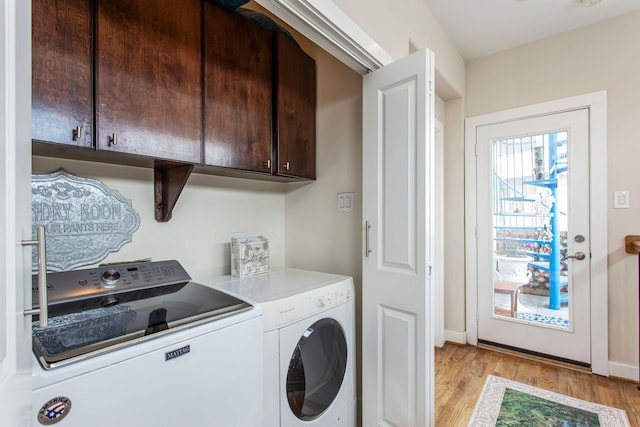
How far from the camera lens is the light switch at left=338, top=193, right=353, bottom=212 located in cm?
187

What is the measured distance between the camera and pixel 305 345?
1.37 m

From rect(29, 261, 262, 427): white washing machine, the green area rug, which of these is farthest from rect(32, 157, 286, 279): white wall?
the green area rug

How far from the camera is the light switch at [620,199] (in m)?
2.20

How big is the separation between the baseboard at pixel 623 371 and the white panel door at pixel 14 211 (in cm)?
327

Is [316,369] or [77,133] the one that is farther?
[316,369]

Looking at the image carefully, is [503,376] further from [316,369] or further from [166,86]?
[166,86]

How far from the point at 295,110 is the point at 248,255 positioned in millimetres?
904

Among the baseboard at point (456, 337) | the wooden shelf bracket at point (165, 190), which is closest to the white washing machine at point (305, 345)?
the wooden shelf bracket at point (165, 190)

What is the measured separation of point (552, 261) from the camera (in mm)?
2475

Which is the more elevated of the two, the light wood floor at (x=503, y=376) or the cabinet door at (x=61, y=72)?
the cabinet door at (x=61, y=72)

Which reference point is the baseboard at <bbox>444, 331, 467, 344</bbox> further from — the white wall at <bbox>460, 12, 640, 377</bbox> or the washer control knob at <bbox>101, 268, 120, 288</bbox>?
the washer control knob at <bbox>101, 268, 120, 288</bbox>

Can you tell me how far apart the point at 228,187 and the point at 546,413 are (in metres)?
2.37

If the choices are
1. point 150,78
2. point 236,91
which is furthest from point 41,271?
point 236,91

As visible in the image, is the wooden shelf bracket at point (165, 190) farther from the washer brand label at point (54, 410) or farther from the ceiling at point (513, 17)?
the ceiling at point (513, 17)
